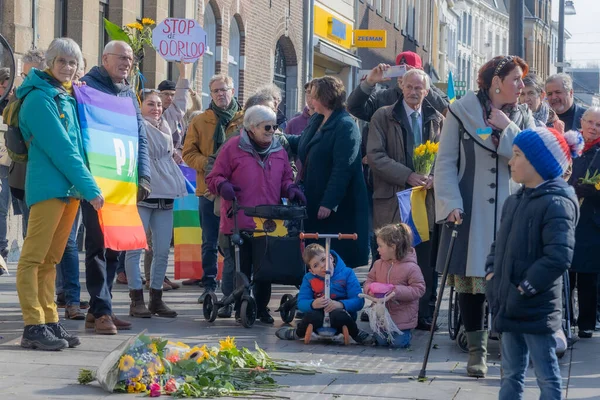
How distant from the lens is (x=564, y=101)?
405 inches

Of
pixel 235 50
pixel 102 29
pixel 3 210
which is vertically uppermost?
pixel 235 50

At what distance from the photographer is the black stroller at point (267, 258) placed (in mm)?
9195

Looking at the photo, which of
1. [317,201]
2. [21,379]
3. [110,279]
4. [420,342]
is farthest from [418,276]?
[21,379]

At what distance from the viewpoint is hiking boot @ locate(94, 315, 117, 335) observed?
8484mm

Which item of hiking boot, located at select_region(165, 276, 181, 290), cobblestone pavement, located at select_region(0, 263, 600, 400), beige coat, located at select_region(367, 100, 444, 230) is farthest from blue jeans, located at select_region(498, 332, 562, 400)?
hiking boot, located at select_region(165, 276, 181, 290)

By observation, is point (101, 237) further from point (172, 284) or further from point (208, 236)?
point (172, 284)

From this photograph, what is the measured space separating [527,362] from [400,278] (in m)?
3.03

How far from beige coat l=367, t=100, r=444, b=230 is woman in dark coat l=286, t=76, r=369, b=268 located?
0.14 meters

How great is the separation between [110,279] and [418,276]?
2278 mm

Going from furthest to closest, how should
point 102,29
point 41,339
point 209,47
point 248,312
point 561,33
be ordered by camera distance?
point 561,33 → point 209,47 → point 102,29 → point 248,312 → point 41,339

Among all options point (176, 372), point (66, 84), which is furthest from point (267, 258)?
point (176, 372)

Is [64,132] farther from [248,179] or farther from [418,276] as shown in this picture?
[418,276]

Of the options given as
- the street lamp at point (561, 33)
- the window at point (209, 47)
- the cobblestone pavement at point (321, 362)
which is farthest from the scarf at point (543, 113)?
A: the street lamp at point (561, 33)

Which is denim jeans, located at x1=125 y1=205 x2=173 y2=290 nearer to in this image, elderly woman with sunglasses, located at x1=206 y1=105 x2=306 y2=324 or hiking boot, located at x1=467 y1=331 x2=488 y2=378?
elderly woman with sunglasses, located at x1=206 y1=105 x2=306 y2=324
